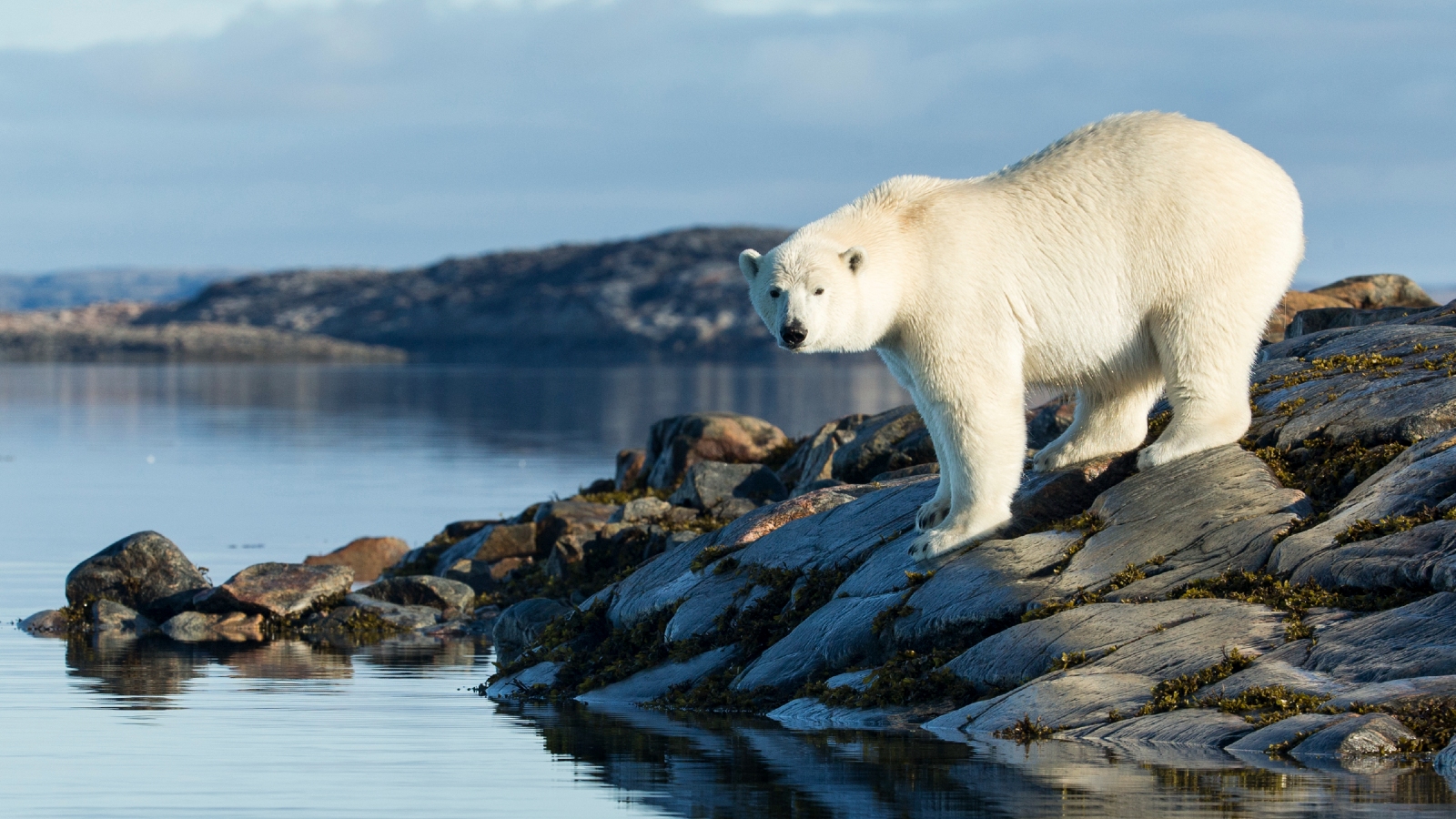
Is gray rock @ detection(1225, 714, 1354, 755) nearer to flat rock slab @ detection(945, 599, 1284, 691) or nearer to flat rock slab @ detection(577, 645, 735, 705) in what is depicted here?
flat rock slab @ detection(945, 599, 1284, 691)

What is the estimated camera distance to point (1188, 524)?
43.6 feet

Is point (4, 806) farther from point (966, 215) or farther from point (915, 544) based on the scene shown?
point (966, 215)

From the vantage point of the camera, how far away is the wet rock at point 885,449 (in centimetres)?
2244

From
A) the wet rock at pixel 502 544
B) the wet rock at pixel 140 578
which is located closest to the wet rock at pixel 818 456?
the wet rock at pixel 502 544

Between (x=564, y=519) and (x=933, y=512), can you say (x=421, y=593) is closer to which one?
(x=564, y=519)

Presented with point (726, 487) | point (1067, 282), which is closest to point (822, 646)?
point (1067, 282)

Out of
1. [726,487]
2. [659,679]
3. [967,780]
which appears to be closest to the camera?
[967,780]

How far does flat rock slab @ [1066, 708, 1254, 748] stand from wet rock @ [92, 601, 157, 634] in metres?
14.5

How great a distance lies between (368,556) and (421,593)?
17.9 feet

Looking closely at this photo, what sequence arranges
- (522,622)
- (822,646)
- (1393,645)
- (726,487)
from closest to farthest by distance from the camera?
1. (1393,645)
2. (822,646)
3. (522,622)
4. (726,487)

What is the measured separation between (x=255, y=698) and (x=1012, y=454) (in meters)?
7.80

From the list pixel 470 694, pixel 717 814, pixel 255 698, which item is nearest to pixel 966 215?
pixel 717 814

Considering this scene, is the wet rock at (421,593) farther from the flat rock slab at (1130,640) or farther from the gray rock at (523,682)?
the flat rock slab at (1130,640)

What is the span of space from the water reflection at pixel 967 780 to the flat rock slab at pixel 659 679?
82.1 inches
